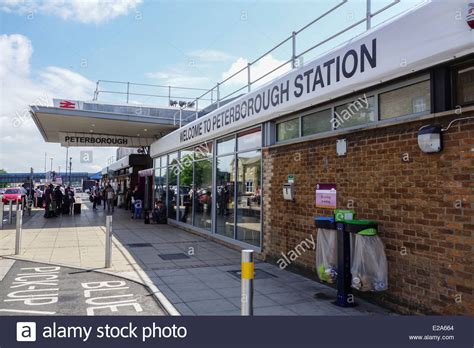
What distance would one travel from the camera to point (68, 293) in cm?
603

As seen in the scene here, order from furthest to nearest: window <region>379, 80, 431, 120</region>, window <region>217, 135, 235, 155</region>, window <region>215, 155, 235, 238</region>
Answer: window <region>217, 135, 235, 155</region> → window <region>215, 155, 235, 238</region> → window <region>379, 80, 431, 120</region>

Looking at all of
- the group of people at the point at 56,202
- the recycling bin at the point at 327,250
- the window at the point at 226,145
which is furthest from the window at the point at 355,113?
the group of people at the point at 56,202

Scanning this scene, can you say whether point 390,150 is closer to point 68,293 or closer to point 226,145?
point 68,293

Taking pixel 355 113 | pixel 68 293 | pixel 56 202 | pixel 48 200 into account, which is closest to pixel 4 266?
pixel 68 293

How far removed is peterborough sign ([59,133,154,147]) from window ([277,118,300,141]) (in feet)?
48.6

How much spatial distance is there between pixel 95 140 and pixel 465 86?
19.2m

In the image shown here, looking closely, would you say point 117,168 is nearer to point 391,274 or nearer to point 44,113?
point 44,113

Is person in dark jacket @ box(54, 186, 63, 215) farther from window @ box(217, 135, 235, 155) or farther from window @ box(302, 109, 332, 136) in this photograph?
window @ box(302, 109, 332, 136)

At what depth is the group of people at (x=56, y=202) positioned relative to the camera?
18.8 meters

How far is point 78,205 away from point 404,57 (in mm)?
20038

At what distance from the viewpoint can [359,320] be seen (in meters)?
4.85

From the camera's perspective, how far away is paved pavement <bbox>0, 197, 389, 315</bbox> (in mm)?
5500

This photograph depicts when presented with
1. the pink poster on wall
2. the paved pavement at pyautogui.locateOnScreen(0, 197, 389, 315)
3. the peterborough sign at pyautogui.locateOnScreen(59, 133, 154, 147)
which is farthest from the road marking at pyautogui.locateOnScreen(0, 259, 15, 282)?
the peterborough sign at pyautogui.locateOnScreen(59, 133, 154, 147)

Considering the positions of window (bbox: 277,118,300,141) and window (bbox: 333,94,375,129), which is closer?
window (bbox: 333,94,375,129)
